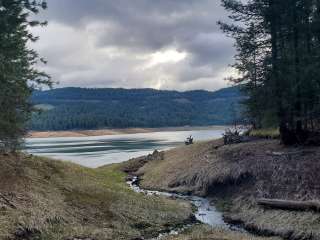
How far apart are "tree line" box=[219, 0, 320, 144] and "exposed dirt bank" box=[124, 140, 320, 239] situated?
8.59 feet

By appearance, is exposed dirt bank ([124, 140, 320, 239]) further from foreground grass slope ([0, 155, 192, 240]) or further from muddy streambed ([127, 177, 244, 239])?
foreground grass slope ([0, 155, 192, 240])

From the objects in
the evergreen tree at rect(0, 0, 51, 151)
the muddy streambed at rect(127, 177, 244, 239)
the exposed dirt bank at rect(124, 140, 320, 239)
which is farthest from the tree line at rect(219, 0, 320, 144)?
the evergreen tree at rect(0, 0, 51, 151)

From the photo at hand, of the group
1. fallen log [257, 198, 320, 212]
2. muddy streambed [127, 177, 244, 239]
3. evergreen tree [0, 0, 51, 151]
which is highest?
evergreen tree [0, 0, 51, 151]

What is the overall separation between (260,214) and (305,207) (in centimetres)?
298

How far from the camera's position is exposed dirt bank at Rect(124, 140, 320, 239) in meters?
22.6

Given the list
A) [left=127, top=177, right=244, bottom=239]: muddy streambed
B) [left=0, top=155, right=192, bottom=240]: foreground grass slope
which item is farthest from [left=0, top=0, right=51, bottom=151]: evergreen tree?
[left=127, top=177, right=244, bottom=239]: muddy streambed

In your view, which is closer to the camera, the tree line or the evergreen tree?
the evergreen tree

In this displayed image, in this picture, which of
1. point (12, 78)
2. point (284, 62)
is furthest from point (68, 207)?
point (284, 62)

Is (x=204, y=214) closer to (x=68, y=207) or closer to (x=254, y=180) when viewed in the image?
(x=254, y=180)

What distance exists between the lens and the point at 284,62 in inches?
1363

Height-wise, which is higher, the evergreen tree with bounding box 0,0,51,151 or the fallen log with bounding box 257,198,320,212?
the evergreen tree with bounding box 0,0,51,151

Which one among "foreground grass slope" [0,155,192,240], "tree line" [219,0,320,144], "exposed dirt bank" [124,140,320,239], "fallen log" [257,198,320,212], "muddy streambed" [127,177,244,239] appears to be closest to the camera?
"foreground grass slope" [0,155,192,240]

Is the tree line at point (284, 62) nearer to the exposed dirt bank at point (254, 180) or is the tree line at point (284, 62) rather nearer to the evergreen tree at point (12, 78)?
the exposed dirt bank at point (254, 180)

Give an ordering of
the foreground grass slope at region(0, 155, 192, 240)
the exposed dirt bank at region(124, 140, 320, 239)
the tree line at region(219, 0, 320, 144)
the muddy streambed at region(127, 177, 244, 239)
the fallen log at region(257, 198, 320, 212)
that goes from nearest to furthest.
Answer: the foreground grass slope at region(0, 155, 192, 240) < the fallen log at region(257, 198, 320, 212) < the exposed dirt bank at region(124, 140, 320, 239) < the muddy streambed at region(127, 177, 244, 239) < the tree line at region(219, 0, 320, 144)
